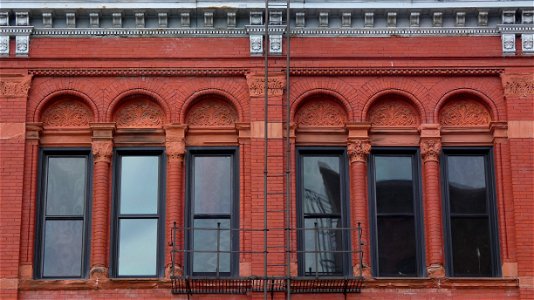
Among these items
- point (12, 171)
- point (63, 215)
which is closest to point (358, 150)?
point (63, 215)

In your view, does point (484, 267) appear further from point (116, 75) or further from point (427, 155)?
point (116, 75)

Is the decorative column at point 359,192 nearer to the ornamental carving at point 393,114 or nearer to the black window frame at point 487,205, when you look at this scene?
the ornamental carving at point 393,114

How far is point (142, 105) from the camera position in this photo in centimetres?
2094

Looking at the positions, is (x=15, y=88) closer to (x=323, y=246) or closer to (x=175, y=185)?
(x=175, y=185)

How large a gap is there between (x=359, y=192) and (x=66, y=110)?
18.9ft

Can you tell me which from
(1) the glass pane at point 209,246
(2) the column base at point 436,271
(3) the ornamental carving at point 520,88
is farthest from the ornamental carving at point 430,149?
(1) the glass pane at point 209,246

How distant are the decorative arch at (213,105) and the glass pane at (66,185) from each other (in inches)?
85.3

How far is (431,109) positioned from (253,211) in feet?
12.7

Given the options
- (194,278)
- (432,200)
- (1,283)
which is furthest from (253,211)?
(1,283)

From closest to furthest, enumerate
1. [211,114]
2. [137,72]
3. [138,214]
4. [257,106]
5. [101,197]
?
[101,197] < [138,214] < [257,106] < [137,72] < [211,114]

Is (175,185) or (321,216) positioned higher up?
(175,185)

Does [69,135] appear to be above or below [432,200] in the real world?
above

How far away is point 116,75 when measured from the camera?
68.3 feet

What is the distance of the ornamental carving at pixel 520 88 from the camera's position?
20609 millimetres
